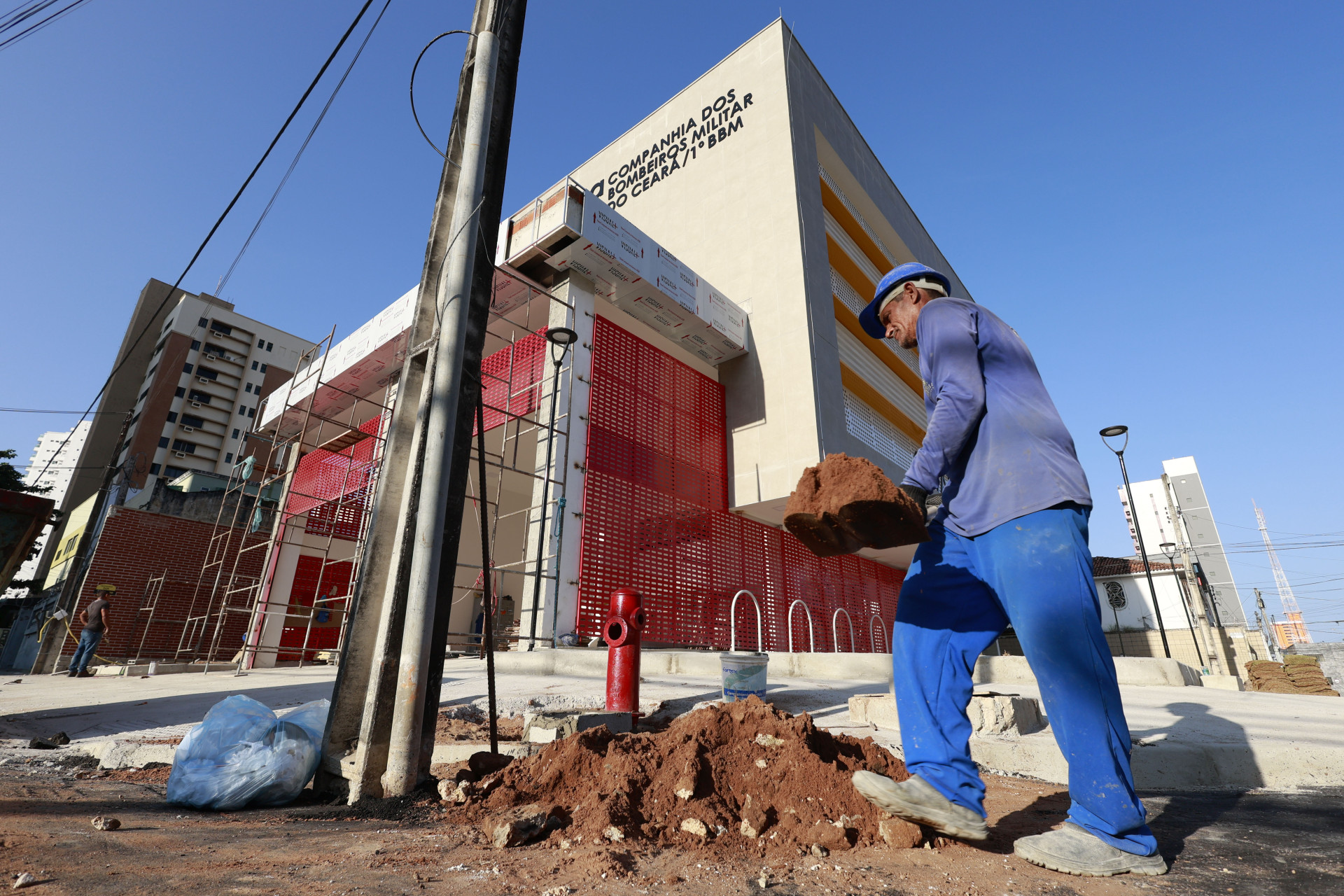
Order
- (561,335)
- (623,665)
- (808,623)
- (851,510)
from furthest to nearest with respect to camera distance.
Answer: (808,623) < (561,335) < (623,665) < (851,510)

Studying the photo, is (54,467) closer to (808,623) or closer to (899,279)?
(808,623)

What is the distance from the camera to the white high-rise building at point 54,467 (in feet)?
105

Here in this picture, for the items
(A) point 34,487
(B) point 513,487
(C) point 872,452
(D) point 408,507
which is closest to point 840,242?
(C) point 872,452

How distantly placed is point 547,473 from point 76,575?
512 inches

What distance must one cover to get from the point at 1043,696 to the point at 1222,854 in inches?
Answer: 28.9

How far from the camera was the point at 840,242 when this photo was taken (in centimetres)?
1794

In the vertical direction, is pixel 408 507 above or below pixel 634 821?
above

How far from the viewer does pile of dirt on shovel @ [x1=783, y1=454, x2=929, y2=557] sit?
2.33 m

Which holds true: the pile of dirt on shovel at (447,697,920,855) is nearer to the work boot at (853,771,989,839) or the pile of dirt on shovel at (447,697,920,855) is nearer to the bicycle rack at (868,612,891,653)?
the work boot at (853,771,989,839)

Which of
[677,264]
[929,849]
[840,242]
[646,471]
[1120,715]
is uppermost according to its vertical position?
[840,242]

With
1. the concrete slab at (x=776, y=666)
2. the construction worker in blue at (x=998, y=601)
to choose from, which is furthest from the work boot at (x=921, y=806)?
the concrete slab at (x=776, y=666)

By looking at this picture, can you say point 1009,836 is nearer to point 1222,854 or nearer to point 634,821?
point 1222,854

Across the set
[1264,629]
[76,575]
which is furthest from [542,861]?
[1264,629]

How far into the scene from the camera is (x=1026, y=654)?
78.6 inches
